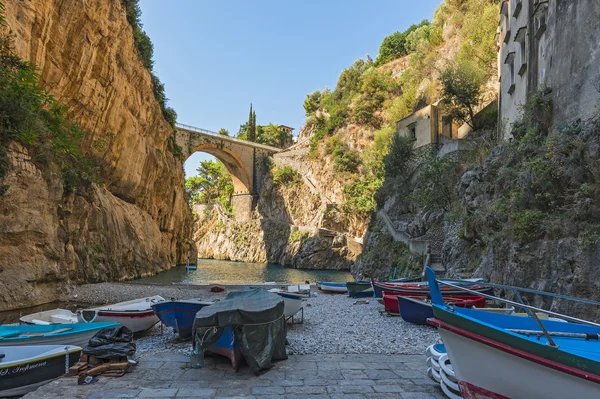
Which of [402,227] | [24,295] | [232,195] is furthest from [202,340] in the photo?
[232,195]

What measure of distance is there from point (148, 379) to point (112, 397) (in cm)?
78

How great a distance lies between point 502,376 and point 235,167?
5136 centimetres

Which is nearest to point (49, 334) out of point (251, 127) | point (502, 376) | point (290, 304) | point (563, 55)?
point (290, 304)

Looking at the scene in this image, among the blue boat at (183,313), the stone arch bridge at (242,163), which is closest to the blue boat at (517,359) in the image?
the blue boat at (183,313)

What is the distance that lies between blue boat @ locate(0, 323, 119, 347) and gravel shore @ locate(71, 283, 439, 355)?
3.43 ft

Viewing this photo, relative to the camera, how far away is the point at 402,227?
25094 mm

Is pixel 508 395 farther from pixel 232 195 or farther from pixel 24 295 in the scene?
pixel 232 195

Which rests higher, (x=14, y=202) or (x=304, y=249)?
(x=14, y=202)

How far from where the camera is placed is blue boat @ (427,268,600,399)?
3221 mm

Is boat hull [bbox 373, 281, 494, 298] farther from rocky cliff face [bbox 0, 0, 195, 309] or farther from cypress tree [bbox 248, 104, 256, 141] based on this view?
cypress tree [bbox 248, 104, 256, 141]

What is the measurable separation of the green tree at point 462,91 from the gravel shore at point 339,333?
705 inches

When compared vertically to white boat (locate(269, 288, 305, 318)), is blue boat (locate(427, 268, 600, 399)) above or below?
above

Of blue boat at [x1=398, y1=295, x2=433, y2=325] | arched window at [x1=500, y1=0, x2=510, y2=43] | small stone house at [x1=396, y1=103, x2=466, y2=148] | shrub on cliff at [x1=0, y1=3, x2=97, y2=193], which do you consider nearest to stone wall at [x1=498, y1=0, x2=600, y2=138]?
arched window at [x1=500, y1=0, x2=510, y2=43]

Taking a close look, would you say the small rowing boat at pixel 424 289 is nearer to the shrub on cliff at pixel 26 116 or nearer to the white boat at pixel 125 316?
the white boat at pixel 125 316
